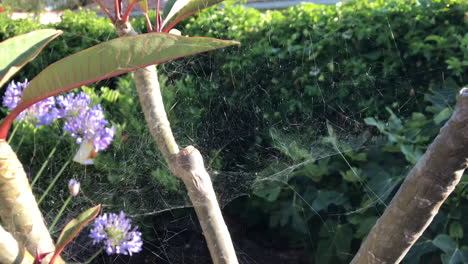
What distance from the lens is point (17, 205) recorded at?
0.60 metres

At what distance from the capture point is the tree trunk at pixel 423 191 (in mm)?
573

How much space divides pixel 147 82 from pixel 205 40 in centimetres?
32

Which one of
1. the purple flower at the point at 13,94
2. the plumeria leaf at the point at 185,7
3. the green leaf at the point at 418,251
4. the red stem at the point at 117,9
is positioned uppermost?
the red stem at the point at 117,9

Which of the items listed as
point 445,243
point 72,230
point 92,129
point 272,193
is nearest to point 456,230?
point 445,243

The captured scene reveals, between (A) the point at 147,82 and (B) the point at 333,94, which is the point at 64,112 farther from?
(A) the point at 147,82

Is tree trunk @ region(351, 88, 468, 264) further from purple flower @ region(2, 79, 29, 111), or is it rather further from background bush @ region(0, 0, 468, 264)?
purple flower @ region(2, 79, 29, 111)

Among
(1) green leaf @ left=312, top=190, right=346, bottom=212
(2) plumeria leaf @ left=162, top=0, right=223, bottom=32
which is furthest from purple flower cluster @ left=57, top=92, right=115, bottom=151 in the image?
(1) green leaf @ left=312, top=190, right=346, bottom=212

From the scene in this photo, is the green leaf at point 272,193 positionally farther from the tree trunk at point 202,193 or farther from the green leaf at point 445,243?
the tree trunk at point 202,193

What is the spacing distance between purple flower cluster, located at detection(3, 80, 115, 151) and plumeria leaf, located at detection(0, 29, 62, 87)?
39.7 inches

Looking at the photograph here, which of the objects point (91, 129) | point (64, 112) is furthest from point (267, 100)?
point (64, 112)

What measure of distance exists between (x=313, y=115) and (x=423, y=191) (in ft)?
3.37

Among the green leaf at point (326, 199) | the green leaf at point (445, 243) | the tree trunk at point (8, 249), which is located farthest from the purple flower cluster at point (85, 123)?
the green leaf at point (445, 243)

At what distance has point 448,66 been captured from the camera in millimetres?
2277

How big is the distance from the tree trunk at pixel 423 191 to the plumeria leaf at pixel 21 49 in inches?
17.8
